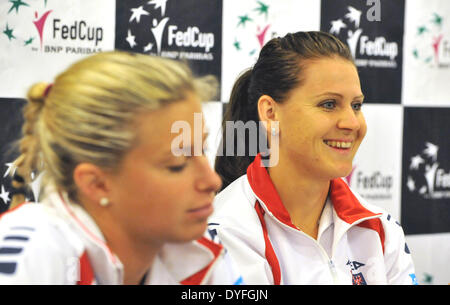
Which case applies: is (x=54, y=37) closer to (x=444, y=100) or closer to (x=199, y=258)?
(x=199, y=258)

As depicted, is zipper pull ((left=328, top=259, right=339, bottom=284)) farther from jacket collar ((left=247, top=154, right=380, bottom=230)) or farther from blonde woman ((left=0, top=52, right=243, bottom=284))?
blonde woman ((left=0, top=52, right=243, bottom=284))

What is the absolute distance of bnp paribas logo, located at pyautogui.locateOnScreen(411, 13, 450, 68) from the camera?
2229 mm

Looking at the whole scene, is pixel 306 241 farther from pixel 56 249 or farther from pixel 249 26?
pixel 249 26

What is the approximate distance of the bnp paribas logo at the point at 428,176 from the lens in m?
2.26

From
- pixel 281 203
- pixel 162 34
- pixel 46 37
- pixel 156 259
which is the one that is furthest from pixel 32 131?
pixel 162 34

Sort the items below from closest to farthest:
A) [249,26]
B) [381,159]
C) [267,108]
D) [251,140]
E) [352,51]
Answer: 1. [267,108]
2. [251,140]
3. [249,26]
4. [352,51]
5. [381,159]

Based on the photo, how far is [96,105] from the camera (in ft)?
2.54

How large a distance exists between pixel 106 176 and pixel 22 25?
3.29ft

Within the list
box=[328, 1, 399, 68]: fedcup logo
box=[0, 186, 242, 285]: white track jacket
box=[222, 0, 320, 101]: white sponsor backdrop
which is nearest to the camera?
box=[0, 186, 242, 285]: white track jacket

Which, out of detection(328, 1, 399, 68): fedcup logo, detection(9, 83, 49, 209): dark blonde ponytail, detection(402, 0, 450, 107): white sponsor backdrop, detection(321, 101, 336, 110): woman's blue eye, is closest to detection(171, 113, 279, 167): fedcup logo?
detection(321, 101, 336, 110): woman's blue eye

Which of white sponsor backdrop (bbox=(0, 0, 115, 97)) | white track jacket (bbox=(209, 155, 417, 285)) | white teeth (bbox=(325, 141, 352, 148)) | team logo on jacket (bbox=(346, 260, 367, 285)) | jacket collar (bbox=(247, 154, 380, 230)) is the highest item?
white sponsor backdrop (bbox=(0, 0, 115, 97))

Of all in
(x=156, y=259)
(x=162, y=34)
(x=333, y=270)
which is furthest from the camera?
(x=162, y=34)

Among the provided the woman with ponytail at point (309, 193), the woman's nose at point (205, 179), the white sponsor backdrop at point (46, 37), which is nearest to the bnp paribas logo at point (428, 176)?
the woman with ponytail at point (309, 193)

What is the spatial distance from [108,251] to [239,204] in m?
0.48
